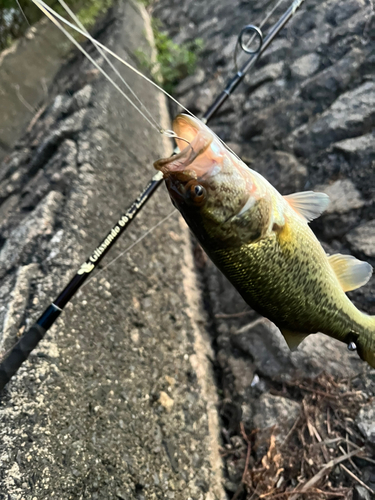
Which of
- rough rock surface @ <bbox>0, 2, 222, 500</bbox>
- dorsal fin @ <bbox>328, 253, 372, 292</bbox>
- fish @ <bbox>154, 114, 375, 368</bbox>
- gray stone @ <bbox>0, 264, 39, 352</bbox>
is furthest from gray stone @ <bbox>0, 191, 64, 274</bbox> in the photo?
dorsal fin @ <bbox>328, 253, 372, 292</bbox>

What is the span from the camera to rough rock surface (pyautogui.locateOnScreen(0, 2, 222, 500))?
158cm

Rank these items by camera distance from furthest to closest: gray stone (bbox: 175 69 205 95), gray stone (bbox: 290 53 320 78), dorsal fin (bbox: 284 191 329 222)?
gray stone (bbox: 175 69 205 95), gray stone (bbox: 290 53 320 78), dorsal fin (bbox: 284 191 329 222)

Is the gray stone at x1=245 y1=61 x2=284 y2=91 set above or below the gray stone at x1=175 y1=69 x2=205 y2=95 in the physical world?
below

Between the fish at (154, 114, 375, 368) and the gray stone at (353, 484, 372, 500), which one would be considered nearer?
the fish at (154, 114, 375, 368)

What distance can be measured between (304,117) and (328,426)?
235 cm

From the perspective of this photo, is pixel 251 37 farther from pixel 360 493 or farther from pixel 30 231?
pixel 360 493

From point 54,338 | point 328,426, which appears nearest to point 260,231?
point 54,338

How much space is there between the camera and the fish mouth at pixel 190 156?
1.11 meters

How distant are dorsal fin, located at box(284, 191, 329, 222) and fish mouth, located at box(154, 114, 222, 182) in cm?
43

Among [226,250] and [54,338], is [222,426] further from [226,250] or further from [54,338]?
[226,250]

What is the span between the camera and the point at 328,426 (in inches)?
77.4

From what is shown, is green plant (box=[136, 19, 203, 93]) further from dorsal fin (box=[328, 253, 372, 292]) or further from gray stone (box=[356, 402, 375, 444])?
gray stone (box=[356, 402, 375, 444])

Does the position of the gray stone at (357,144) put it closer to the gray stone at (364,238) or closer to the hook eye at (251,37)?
the gray stone at (364,238)

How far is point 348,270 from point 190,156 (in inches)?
34.1
